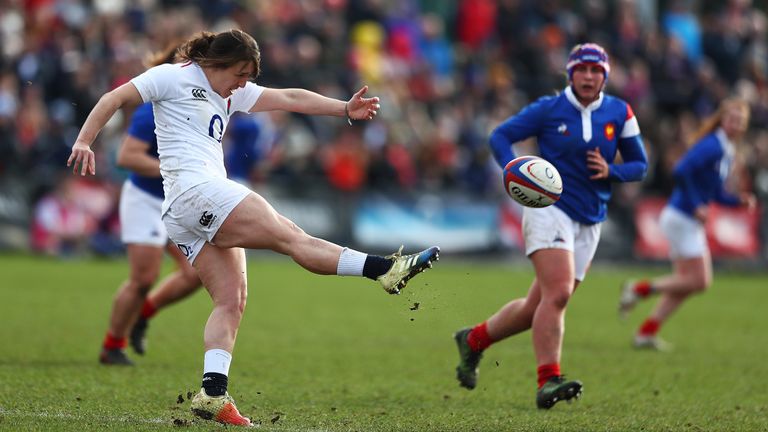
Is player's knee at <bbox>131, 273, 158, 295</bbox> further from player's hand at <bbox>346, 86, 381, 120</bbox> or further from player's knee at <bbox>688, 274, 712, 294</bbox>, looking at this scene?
player's knee at <bbox>688, 274, 712, 294</bbox>

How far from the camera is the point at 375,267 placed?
6.59 meters

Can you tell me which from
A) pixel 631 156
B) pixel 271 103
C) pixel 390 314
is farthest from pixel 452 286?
pixel 390 314

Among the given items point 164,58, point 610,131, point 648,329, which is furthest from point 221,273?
point 648,329

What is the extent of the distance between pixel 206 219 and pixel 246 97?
2.88ft

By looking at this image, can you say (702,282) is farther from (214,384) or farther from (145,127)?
(214,384)

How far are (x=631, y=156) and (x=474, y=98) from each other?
15.2 m

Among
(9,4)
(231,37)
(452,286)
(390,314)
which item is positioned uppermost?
(9,4)

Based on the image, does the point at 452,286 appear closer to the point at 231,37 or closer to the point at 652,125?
the point at 231,37

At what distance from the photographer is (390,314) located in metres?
14.2

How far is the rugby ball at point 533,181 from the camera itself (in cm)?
738

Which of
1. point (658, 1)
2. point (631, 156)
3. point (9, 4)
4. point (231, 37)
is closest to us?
point (231, 37)

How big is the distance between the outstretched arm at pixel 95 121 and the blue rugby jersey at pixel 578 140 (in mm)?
2791

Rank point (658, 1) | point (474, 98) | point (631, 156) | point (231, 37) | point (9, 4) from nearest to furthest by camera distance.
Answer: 1. point (231, 37)
2. point (631, 156)
3. point (9, 4)
4. point (474, 98)
5. point (658, 1)

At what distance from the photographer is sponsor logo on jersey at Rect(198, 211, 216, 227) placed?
6.50 metres
